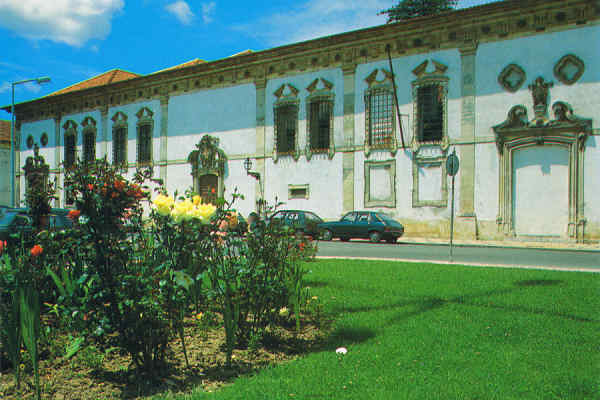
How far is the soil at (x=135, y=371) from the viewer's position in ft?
11.4

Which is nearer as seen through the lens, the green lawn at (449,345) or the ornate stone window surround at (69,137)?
the green lawn at (449,345)

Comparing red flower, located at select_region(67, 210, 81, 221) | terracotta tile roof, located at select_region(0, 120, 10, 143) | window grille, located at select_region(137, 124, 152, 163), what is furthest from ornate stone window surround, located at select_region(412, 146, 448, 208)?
terracotta tile roof, located at select_region(0, 120, 10, 143)

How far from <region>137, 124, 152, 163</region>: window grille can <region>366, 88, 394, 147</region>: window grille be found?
16.2 meters

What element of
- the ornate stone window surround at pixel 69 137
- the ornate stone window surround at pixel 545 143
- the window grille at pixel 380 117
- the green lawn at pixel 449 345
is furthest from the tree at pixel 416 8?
the green lawn at pixel 449 345

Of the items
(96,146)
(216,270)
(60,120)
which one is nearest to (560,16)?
(216,270)

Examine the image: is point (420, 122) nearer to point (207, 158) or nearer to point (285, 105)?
point (285, 105)

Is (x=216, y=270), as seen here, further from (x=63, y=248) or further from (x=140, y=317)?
(x=63, y=248)

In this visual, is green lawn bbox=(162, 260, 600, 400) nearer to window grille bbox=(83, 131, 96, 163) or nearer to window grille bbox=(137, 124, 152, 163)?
window grille bbox=(137, 124, 152, 163)

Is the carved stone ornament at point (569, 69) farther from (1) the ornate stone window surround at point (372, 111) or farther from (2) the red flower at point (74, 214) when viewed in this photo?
(2) the red flower at point (74, 214)

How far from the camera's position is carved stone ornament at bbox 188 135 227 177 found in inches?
1168

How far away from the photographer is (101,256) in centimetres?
354

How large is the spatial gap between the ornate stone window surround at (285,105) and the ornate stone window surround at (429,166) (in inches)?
265

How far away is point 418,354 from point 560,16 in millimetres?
20662

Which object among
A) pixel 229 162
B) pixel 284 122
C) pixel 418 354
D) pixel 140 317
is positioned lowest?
pixel 418 354
